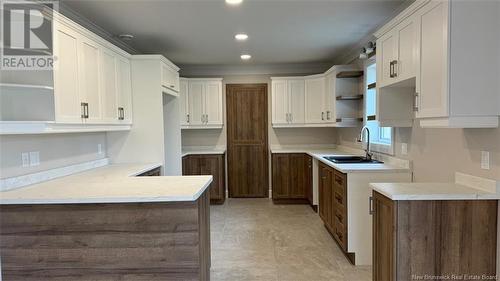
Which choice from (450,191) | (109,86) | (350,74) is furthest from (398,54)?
(109,86)

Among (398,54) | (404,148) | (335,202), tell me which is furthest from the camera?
(335,202)

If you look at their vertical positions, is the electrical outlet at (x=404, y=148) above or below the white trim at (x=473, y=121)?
below

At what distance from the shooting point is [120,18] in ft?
11.2

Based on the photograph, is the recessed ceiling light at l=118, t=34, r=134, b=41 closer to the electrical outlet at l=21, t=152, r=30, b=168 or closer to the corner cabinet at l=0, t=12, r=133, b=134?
the corner cabinet at l=0, t=12, r=133, b=134

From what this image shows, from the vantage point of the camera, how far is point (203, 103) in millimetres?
6125

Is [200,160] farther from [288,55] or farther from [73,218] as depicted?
[73,218]

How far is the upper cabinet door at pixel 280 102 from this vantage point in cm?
603

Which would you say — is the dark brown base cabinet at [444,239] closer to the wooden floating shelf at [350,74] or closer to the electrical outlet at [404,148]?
the electrical outlet at [404,148]

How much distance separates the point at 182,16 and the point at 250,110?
3272 millimetres

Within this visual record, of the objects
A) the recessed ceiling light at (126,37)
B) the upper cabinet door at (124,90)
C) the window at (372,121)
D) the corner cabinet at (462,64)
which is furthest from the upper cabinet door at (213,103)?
the corner cabinet at (462,64)

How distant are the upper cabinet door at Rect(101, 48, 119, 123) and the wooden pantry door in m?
3.07

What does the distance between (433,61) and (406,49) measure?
1.40ft

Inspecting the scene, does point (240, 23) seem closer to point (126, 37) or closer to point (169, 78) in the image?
point (169, 78)

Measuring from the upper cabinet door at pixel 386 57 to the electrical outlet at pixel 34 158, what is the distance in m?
3.04
